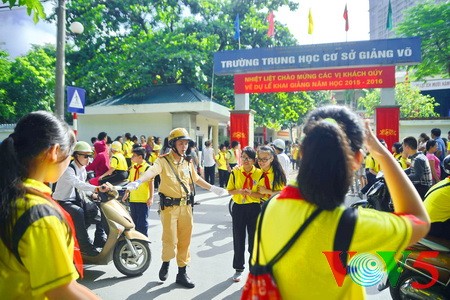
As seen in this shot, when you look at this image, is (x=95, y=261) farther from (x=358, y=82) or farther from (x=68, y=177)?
(x=358, y=82)

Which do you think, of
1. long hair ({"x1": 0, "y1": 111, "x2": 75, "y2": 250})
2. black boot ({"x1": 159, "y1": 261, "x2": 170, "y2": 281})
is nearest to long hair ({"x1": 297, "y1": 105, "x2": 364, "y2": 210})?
long hair ({"x1": 0, "y1": 111, "x2": 75, "y2": 250})

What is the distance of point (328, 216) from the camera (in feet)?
4.14

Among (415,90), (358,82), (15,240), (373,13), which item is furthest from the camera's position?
(373,13)

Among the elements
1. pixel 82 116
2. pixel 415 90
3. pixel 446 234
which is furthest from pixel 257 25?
pixel 415 90

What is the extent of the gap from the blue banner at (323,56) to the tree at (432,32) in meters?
7.22

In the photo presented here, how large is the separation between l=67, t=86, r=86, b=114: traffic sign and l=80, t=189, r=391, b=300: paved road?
307 cm

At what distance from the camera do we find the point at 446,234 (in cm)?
298

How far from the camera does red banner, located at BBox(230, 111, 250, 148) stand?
14125mm

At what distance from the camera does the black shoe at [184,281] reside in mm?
4199

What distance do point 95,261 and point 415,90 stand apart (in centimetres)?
3487

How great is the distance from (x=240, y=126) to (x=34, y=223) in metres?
13.0

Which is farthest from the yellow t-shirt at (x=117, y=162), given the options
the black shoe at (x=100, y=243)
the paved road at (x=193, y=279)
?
the black shoe at (x=100, y=243)

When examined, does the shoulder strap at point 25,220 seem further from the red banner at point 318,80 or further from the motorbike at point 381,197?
the red banner at point 318,80

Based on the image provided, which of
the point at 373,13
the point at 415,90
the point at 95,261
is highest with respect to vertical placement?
the point at 373,13
